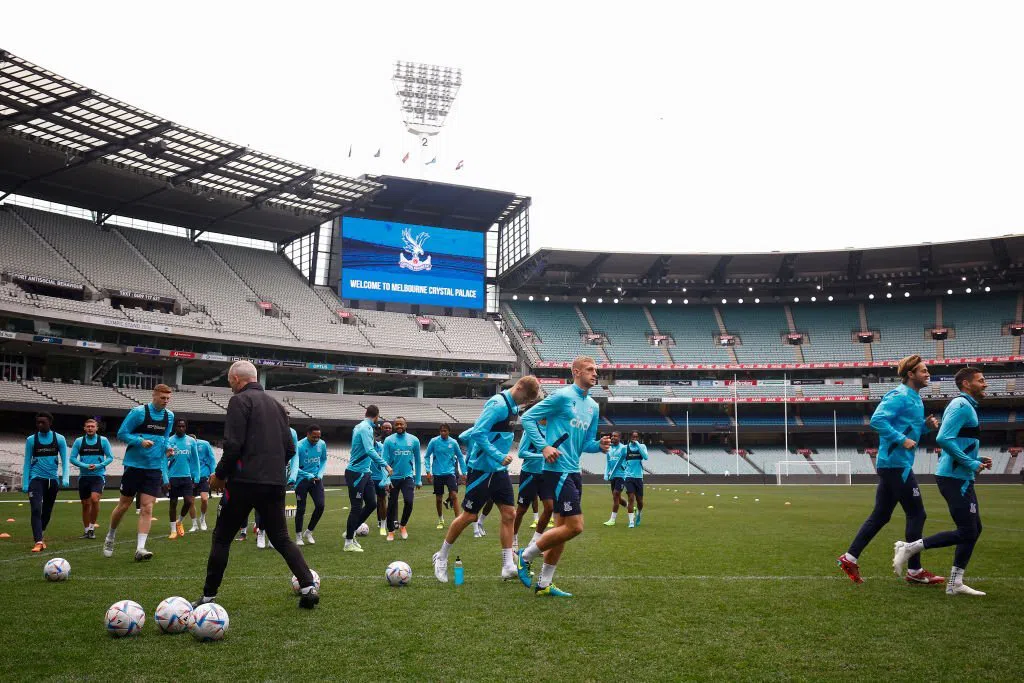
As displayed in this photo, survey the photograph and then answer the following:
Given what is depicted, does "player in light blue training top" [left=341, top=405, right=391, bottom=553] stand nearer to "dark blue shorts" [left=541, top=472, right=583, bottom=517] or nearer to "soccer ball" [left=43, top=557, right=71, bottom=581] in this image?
"soccer ball" [left=43, top=557, right=71, bottom=581]

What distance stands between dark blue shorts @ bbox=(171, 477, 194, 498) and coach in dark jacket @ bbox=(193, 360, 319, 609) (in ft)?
31.4

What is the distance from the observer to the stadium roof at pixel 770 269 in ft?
198

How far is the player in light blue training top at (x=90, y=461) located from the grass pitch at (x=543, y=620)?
99 cm

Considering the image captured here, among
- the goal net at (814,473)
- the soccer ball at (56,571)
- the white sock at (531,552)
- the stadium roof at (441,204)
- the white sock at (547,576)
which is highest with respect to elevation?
the stadium roof at (441,204)

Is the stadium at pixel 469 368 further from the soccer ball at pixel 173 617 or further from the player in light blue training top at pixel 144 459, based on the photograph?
the player in light blue training top at pixel 144 459

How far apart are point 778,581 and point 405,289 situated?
53292mm

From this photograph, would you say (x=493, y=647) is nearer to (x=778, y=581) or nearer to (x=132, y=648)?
(x=132, y=648)

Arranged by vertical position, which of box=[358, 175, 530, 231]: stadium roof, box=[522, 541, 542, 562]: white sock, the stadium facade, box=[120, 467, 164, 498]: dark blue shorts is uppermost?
box=[358, 175, 530, 231]: stadium roof

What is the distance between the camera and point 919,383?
9047 millimetres

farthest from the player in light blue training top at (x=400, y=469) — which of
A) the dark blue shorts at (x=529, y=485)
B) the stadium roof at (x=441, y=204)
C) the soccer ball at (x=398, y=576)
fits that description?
the stadium roof at (x=441, y=204)

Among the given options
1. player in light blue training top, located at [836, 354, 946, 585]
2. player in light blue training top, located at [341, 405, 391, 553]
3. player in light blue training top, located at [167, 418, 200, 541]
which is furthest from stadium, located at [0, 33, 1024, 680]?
player in light blue training top, located at [167, 418, 200, 541]

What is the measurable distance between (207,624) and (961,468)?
753 cm

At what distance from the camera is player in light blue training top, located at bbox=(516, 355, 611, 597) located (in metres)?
8.31

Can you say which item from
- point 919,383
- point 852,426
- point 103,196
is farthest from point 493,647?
point 852,426
